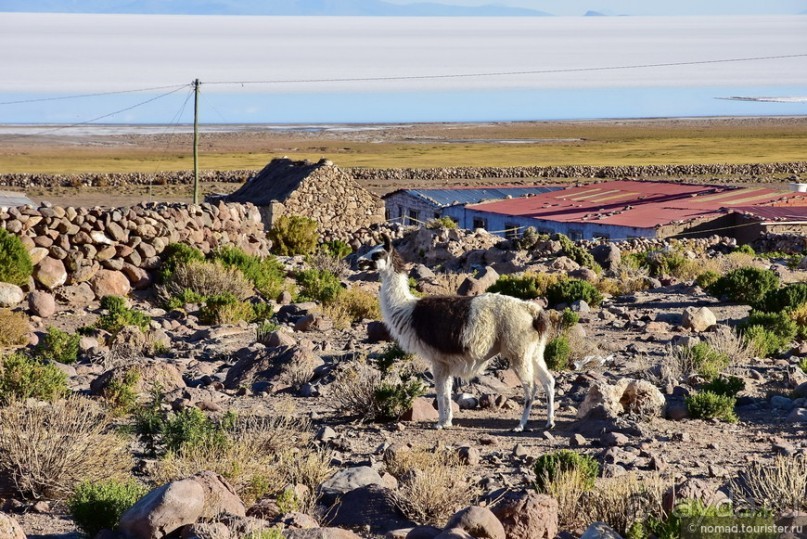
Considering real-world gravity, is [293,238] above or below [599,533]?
below

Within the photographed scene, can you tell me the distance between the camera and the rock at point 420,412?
1011 cm

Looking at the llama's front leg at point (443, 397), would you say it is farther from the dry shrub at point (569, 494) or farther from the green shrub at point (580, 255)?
the green shrub at point (580, 255)

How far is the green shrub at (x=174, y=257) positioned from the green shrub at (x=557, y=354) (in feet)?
Result: 27.9

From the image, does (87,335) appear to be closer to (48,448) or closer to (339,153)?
(48,448)

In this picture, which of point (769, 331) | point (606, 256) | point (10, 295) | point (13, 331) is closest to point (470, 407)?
point (769, 331)

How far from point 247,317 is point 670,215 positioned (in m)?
23.6

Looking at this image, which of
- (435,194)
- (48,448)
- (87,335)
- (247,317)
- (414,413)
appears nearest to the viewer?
(48,448)

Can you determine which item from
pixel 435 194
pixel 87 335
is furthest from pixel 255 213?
pixel 435 194

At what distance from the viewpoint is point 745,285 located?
57.3 feet

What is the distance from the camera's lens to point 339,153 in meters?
107

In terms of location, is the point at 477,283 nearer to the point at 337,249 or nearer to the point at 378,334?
the point at 378,334

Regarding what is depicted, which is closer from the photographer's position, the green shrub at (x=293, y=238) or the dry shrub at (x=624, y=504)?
the dry shrub at (x=624, y=504)

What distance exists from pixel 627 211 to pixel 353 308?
78.9 feet

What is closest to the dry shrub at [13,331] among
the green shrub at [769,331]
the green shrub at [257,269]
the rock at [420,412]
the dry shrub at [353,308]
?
the dry shrub at [353,308]
